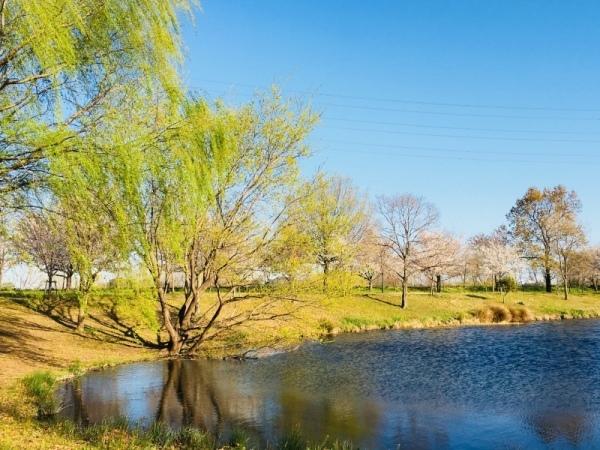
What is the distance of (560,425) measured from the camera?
49.8ft

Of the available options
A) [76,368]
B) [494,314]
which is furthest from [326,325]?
[76,368]

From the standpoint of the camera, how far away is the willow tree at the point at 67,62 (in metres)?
8.12

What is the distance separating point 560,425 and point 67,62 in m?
15.7

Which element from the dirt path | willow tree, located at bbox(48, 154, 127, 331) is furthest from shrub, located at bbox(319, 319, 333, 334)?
willow tree, located at bbox(48, 154, 127, 331)

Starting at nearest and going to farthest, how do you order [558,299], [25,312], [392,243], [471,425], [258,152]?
1. [471,425]
2. [258,152]
3. [25,312]
4. [392,243]
5. [558,299]

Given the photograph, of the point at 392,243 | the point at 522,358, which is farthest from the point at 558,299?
the point at 522,358

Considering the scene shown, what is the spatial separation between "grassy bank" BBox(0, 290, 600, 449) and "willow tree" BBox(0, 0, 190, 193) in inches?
192

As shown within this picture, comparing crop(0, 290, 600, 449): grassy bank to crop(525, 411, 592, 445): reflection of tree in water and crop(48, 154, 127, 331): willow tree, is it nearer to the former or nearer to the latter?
crop(48, 154, 127, 331): willow tree

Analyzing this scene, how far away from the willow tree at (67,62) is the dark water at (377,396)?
27.5 feet

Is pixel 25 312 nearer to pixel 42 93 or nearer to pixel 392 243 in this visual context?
pixel 42 93

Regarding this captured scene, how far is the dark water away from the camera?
1420 cm

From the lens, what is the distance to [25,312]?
3000cm

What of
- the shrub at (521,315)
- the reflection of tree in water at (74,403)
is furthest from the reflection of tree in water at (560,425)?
the shrub at (521,315)

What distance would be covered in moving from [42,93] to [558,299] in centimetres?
6299
